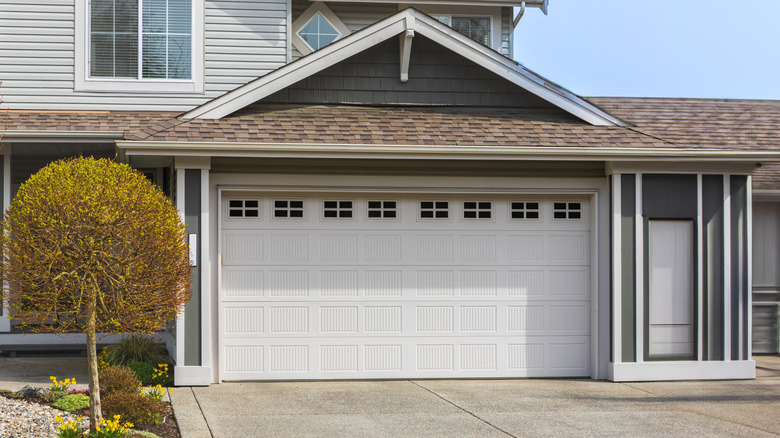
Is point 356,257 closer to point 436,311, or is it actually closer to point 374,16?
point 436,311

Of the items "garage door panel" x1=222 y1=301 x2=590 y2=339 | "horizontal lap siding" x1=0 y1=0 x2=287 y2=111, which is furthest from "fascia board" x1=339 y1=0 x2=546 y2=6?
"garage door panel" x1=222 y1=301 x2=590 y2=339

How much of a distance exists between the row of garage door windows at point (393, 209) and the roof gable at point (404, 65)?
1.20 meters

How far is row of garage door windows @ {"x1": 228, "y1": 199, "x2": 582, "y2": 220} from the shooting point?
1059cm

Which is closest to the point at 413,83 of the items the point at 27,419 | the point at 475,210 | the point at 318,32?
the point at 475,210

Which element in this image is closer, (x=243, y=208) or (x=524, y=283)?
(x=243, y=208)

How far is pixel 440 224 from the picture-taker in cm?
1091

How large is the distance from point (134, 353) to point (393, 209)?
368 cm

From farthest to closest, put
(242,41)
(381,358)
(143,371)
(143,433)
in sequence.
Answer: (242,41), (381,358), (143,371), (143,433)

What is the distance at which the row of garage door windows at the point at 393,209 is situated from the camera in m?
10.6

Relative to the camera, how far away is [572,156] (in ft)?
34.6

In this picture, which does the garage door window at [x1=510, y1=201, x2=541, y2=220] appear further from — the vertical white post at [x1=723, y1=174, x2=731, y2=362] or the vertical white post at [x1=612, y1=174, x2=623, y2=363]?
the vertical white post at [x1=723, y1=174, x2=731, y2=362]

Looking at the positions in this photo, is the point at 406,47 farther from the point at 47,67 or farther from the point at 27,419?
the point at 27,419

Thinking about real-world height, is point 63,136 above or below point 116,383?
above

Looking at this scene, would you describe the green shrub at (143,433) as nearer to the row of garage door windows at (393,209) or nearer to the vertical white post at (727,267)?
the row of garage door windows at (393,209)
